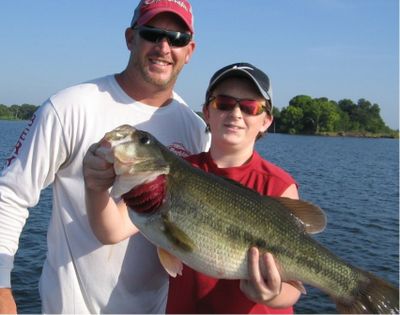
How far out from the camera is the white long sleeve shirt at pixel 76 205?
3734 mm

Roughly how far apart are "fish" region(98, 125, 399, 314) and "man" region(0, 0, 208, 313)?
79cm

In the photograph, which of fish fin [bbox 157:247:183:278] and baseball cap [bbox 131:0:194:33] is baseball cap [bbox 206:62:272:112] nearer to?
baseball cap [bbox 131:0:194:33]

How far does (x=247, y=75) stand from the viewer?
12.7ft

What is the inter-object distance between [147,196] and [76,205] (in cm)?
107

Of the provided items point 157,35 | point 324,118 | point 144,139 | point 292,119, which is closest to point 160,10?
point 157,35

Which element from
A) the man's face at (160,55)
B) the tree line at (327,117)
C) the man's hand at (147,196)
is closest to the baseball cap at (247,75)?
the man's face at (160,55)

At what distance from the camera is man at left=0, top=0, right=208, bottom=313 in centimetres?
375

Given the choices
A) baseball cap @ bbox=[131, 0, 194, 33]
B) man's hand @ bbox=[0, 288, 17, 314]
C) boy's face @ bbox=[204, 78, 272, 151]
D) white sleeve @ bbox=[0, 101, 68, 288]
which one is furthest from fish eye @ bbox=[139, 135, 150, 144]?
man's hand @ bbox=[0, 288, 17, 314]

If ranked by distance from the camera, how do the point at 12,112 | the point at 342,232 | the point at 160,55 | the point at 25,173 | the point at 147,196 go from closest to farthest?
the point at 147,196 → the point at 25,173 → the point at 160,55 → the point at 342,232 → the point at 12,112

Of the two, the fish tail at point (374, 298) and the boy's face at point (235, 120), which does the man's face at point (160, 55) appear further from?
the fish tail at point (374, 298)

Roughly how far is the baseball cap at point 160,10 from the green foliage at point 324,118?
132703 mm

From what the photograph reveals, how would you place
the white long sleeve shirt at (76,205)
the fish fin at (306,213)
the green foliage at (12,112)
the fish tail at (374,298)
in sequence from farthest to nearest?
the green foliage at (12,112) < the white long sleeve shirt at (76,205) < the fish fin at (306,213) < the fish tail at (374,298)

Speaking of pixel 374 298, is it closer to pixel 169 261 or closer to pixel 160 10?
pixel 169 261

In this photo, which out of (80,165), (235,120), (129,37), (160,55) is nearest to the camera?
(235,120)
